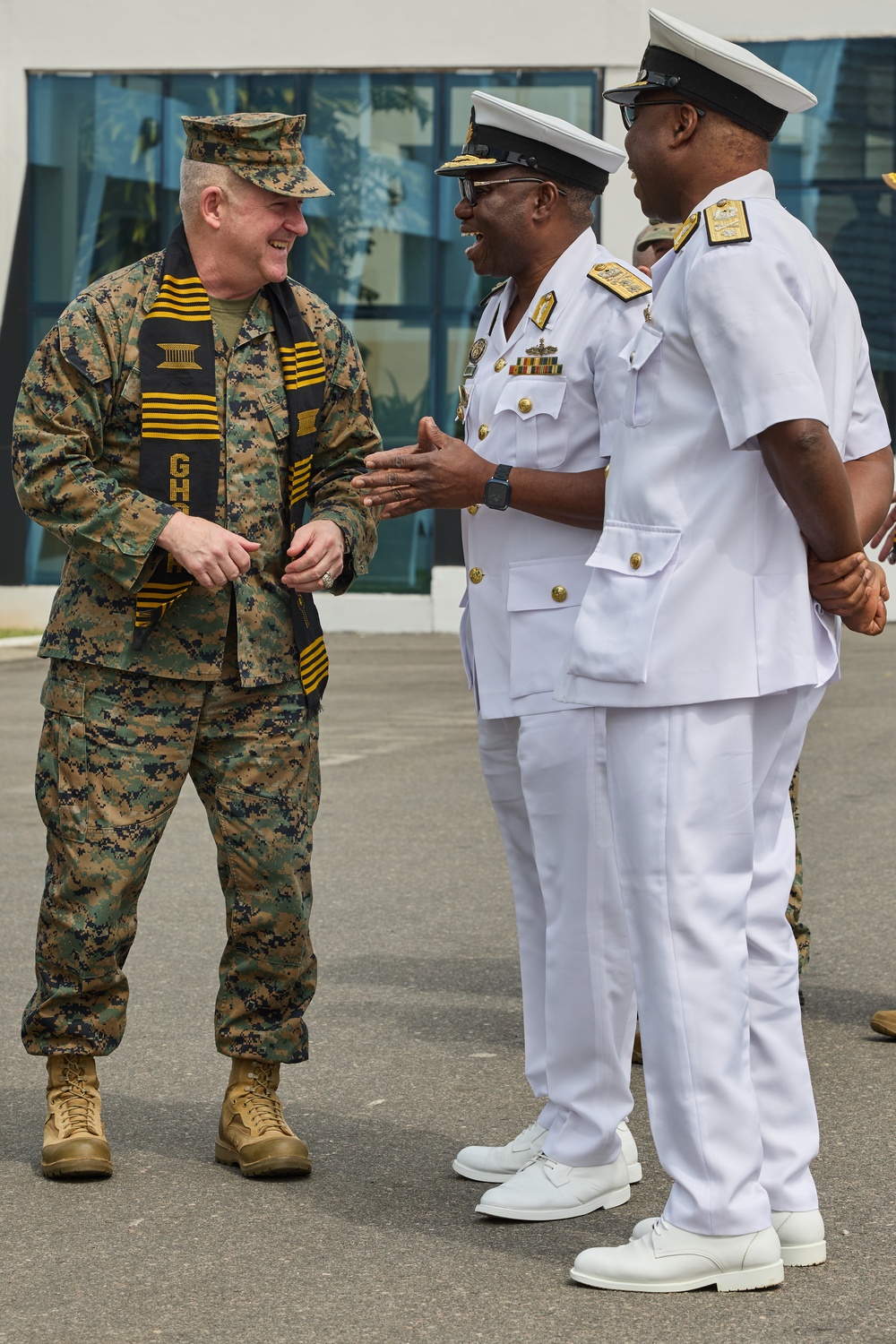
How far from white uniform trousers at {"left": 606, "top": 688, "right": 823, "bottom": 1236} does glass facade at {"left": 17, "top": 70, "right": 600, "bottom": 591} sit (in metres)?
17.5

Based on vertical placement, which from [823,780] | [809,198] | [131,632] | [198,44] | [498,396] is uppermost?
[198,44]

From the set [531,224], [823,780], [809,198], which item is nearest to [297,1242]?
[531,224]

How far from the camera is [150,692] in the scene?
422 centimetres

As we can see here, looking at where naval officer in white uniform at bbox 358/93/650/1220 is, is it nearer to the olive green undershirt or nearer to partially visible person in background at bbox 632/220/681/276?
the olive green undershirt

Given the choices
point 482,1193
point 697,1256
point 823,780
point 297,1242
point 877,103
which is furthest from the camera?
point 877,103

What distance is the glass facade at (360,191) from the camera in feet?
68.7

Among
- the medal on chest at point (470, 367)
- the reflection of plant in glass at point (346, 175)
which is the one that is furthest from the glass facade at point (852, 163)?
the medal on chest at point (470, 367)

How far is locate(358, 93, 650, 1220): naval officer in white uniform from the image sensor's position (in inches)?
156

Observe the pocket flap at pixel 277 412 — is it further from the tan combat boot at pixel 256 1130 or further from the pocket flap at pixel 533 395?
the tan combat boot at pixel 256 1130

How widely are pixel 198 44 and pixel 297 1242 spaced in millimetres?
19178

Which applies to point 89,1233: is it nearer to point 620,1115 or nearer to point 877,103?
point 620,1115

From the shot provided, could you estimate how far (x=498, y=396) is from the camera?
414cm

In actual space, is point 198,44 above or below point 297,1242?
above

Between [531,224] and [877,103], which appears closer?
[531,224]
